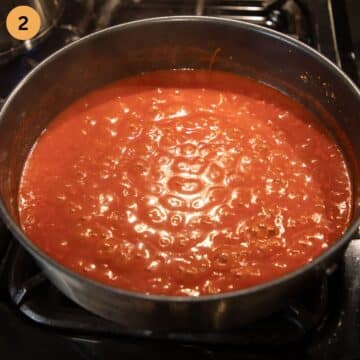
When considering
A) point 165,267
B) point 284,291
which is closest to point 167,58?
point 165,267

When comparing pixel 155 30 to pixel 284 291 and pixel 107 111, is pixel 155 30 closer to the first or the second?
pixel 107 111

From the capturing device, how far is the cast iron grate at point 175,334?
0.96 m

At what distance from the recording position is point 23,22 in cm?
140

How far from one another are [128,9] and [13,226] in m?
0.95

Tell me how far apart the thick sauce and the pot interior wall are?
3cm

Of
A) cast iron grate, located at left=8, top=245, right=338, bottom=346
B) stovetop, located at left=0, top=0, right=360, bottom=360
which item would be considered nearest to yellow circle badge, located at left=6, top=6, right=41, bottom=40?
stovetop, located at left=0, top=0, right=360, bottom=360

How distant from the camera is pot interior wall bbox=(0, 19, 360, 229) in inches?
47.1

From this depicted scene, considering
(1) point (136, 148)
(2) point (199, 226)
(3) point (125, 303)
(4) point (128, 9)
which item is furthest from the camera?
(4) point (128, 9)

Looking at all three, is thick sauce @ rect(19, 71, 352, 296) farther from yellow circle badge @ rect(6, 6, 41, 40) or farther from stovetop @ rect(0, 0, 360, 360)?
yellow circle badge @ rect(6, 6, 41, 40)

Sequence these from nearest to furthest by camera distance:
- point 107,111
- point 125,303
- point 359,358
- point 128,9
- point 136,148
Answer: point 125,303
point 359,358
point 136,148
point 107,111
point 128,9

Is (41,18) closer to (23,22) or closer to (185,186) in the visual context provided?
(23,22)

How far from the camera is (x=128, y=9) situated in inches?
62.6

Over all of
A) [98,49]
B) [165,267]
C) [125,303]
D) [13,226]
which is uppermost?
[98,49]

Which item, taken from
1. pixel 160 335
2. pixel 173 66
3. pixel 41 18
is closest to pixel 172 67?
pixel 173 66
